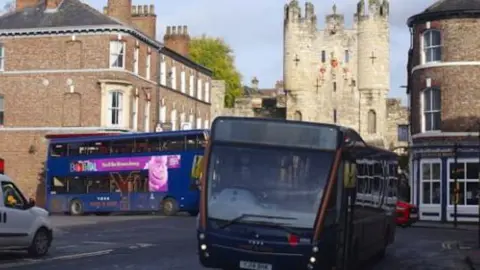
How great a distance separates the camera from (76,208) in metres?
48.5

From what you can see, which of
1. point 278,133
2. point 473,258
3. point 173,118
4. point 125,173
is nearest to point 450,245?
point 473,258

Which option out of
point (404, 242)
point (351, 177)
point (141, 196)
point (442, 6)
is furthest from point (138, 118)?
point (351, 177)

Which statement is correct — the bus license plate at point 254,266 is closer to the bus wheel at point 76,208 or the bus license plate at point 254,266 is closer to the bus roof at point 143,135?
the bus roof at point 143,135

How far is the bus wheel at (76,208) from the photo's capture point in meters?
48.3

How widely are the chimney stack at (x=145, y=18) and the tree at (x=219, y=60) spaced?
3308cm

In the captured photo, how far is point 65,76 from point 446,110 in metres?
25.0

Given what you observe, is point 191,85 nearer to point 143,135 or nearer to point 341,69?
point 143,135

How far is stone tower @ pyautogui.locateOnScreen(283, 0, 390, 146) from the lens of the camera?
101m

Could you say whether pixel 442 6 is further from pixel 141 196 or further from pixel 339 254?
pixel 339 254

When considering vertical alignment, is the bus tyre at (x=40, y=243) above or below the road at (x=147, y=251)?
above

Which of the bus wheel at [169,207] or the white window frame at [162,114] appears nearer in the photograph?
the bus wheel at [169,207]

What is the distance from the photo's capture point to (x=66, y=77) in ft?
190

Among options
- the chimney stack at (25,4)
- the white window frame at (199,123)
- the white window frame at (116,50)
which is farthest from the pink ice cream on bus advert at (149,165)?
the white window frame at (199,123)

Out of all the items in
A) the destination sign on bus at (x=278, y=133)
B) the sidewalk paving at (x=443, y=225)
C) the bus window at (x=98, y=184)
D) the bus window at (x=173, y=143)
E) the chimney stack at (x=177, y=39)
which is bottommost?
the sidewalk paving at (x=443, y=225)
